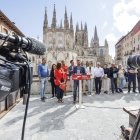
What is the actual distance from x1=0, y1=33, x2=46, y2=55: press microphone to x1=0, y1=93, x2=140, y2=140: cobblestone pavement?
3131 mm

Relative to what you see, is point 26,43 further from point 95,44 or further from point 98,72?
point 95,44

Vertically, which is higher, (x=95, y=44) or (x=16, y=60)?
(x=95, y=44)

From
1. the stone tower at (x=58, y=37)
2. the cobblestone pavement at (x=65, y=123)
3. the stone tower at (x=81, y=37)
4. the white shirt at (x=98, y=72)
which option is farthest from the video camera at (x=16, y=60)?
the stone tower at (x=81, y=37)

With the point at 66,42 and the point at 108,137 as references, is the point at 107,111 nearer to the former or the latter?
the point at 108,137

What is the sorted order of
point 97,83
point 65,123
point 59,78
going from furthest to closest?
point 97,83 < point 59,78 < point 65,123

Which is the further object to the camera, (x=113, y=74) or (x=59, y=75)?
(x=113, y=74)

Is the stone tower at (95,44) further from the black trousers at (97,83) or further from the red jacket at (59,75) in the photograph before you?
the red jacket at (59,75)

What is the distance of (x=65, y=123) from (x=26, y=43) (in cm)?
429

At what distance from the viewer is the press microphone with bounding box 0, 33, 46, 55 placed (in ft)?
6.65

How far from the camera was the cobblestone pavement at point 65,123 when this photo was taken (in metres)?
5.11

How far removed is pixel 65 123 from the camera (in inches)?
241

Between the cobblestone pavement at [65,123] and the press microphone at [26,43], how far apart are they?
3.13 metres

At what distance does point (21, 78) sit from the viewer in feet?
7.00

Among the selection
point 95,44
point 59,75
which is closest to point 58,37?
point 95,44
